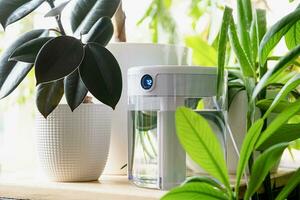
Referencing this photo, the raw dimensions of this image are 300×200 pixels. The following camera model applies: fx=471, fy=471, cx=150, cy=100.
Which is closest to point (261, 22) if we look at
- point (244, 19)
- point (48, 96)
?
point (244, 19)

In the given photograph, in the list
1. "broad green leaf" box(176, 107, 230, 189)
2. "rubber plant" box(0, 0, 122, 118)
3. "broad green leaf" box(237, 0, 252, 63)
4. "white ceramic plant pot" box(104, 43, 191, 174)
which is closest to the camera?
"broad green leaf" box(176, 107, 230, 189)

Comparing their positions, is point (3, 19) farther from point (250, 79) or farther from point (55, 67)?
point (250, 79)

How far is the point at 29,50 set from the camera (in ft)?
2.29

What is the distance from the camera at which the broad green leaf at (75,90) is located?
2.38ft

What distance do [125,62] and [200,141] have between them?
440 mm

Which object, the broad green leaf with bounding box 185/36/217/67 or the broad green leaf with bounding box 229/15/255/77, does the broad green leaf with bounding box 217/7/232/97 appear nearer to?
the broad green leaf with bounding box 229/15/255/77

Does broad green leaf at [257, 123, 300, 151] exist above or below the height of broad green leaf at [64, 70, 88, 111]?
below

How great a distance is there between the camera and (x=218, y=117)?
838 millimetres

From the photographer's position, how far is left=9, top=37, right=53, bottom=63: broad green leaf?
0.68m

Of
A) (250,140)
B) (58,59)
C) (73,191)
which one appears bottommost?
(73,191)

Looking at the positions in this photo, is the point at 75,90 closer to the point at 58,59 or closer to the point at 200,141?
the point at 58,59

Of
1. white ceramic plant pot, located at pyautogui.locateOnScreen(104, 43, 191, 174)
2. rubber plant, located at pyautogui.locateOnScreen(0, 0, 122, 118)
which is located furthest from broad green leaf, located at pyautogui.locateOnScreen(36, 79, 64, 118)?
white ceramic plant pot, located at pyautogui.locateOnScreen(104, 43, 191, 174)

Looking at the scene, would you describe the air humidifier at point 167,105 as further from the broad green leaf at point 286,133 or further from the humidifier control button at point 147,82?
the broad green leaf at point 286,133

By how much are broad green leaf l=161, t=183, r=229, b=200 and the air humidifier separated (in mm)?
173
